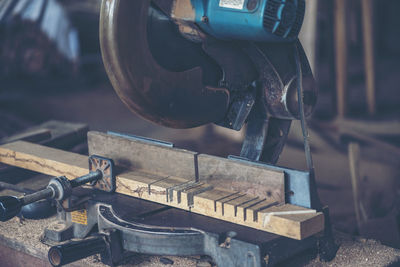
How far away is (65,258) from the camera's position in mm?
1450

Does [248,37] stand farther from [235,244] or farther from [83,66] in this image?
[83,66]

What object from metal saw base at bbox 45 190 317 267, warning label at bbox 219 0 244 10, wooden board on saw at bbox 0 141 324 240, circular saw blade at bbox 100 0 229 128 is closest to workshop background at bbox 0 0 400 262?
wooden board on saw at bbox 0 141 324 240

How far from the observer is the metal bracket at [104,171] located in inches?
68.2

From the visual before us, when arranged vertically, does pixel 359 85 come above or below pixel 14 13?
below

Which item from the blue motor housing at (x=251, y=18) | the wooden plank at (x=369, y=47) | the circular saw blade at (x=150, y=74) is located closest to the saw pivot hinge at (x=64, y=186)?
the circular saw blade at (x=150, y=74)

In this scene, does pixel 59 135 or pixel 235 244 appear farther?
pixel 59 135

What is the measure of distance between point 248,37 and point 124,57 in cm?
34

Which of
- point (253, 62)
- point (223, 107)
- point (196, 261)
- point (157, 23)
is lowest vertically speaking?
point (196, 261)

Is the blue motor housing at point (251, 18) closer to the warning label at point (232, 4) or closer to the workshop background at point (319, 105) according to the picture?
the warning label at point (232, 4)

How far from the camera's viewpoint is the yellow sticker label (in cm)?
167

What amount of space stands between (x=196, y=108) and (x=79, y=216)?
0.47 metres

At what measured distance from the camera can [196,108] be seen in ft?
5.31

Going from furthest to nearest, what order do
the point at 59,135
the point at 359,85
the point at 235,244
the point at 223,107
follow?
the point at 359,85, the point at 59,135, the point at 223,107, the point at 235,244

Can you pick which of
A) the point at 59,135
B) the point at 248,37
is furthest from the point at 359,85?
the point at 248,37
